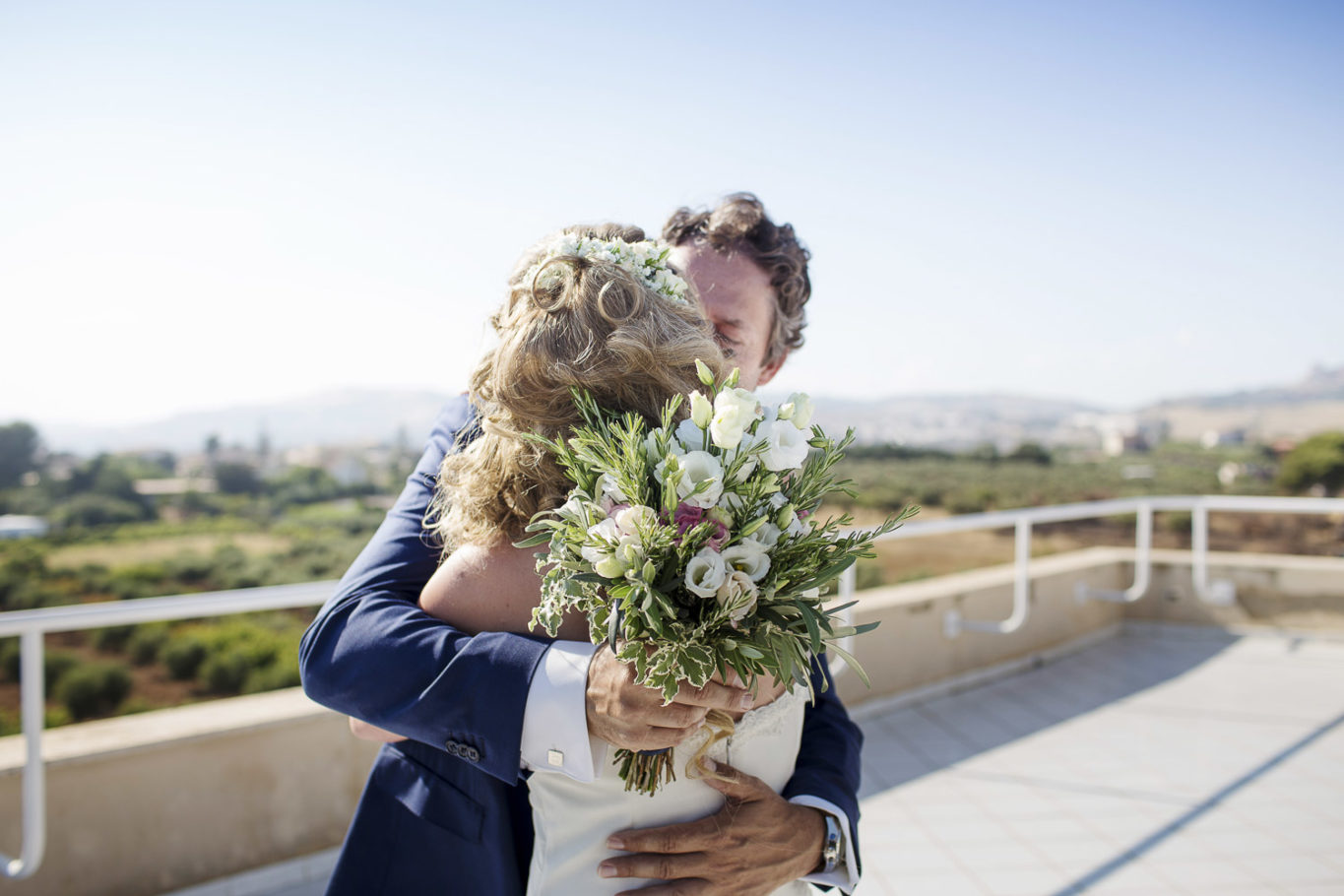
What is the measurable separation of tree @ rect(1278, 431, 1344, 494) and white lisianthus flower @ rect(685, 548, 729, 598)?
2086cm

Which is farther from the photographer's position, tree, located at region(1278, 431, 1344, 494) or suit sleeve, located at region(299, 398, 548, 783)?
tree, located at region(1278, 431, 1344, 494)

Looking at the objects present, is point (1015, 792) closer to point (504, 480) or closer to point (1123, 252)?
point (504, 480)

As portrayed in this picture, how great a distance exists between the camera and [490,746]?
0.89 metres

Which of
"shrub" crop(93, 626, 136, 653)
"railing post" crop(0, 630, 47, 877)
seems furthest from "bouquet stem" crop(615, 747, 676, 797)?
"shrub" crop(93, 626, 136, 653)

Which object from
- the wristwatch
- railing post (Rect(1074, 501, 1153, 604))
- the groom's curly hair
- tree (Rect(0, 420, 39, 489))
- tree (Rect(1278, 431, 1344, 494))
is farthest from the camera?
tree (Rect(1278, 431, 1344, 494))

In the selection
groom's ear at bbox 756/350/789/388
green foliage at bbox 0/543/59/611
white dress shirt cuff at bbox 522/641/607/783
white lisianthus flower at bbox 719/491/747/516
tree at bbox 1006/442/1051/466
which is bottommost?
green foliage at bbox 0/543/59/611

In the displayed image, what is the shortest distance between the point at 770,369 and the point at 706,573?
1.20 m

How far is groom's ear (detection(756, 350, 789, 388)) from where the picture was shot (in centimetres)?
184

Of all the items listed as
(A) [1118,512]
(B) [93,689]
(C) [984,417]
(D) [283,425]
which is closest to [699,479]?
(A) [1118,512]

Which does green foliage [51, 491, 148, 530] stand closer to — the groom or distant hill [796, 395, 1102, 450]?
distant hill [796, 395, 1102, 450]

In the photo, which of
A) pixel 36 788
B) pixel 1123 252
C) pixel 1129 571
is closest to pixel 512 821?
pixel 36 788

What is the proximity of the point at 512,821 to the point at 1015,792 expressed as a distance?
3.08 meters

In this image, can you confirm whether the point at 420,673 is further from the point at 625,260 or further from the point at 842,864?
the point at 842,864

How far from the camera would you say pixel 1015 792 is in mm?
3387
